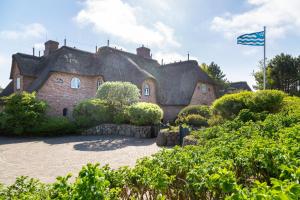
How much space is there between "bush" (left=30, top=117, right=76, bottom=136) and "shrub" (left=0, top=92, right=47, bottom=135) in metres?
0.42

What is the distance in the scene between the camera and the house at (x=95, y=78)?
1007 inches

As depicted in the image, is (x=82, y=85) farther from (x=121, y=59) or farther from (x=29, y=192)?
(x=29, y=192)

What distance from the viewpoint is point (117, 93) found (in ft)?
69.9

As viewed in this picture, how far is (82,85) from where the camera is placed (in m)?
27.3

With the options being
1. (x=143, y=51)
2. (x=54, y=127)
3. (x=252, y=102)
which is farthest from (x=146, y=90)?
(x=252, y=102)

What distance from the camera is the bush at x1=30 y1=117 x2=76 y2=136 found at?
1925cm

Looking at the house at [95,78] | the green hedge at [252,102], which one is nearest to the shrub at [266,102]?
the green hedge at [252,102]

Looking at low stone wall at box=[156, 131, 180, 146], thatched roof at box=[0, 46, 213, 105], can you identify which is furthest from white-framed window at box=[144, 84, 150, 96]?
low stone wall at box=[156, 131, 180, 146]

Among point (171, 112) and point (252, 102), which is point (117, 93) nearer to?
point (171, 112)

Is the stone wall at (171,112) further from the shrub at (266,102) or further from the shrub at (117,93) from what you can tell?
the shrub at (266,102)

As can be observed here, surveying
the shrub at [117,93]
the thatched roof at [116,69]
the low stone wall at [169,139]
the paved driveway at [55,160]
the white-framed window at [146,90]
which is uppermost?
the thatched roof at [116,69]

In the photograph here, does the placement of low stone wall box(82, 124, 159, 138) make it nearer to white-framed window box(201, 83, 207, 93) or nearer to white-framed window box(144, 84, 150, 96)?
white-framed window box(144, 84, 150, 96)

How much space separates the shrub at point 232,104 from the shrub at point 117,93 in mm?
9481

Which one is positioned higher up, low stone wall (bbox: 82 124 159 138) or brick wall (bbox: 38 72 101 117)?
brick wall (bbox: 38 72 101 117)
